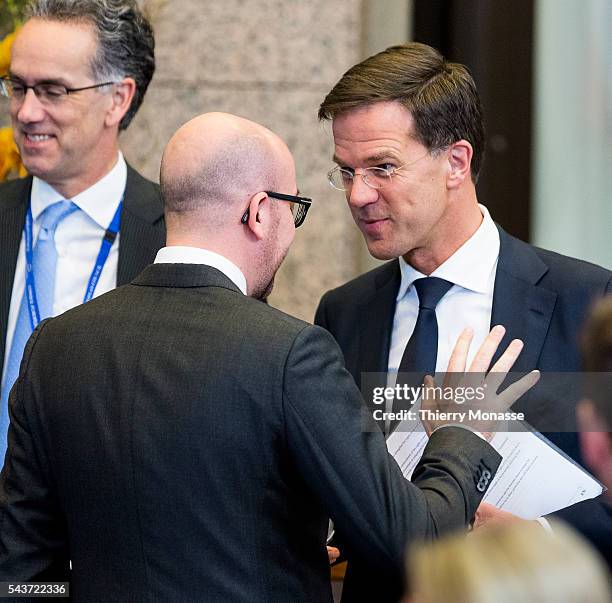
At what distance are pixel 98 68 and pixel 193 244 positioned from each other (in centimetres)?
130

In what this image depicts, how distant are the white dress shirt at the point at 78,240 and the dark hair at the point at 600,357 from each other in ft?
6.39

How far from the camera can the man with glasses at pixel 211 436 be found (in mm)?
1768

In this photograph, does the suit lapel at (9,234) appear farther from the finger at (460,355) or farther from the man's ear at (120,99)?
the finger at (460,355)

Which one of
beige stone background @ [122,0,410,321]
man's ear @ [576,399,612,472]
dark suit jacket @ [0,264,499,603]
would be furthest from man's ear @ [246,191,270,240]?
beige stone background @ [122,0,410,321]

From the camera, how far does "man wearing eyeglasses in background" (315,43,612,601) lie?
94.6 inches

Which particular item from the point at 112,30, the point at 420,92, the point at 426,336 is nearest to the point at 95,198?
the point at 112,30

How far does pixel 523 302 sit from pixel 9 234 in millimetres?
1447

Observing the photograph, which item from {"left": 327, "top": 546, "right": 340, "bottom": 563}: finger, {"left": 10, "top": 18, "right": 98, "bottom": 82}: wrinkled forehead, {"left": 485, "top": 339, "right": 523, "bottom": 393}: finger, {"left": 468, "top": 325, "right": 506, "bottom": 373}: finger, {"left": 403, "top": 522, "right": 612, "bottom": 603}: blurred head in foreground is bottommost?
{"left": 327, "top": 546, "right": 340, "bottom": 563}: finger

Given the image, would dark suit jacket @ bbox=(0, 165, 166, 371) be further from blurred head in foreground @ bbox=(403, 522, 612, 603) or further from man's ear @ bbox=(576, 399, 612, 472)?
blurred head in foreground @ bbox=(403, 522, 612, 603)

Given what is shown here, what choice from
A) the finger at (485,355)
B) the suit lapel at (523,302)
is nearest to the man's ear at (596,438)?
the finger at (485,355)

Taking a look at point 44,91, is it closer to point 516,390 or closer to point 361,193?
point 361,193

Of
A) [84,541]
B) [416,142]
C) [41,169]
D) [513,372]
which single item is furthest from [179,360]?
[41,169]

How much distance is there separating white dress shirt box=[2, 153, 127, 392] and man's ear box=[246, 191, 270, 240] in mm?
1063

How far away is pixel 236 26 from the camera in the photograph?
397cm
